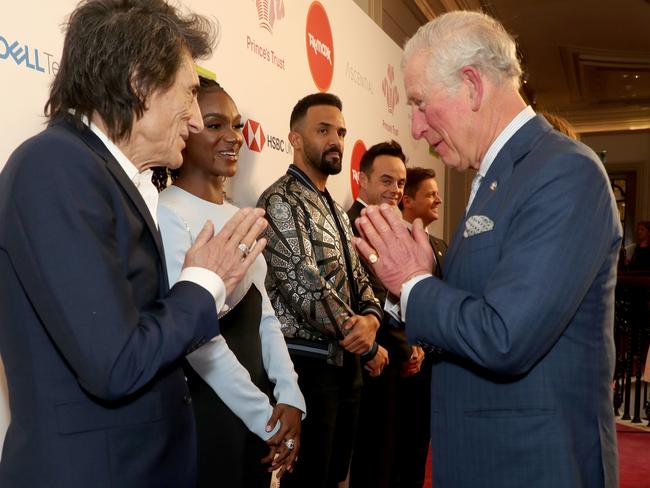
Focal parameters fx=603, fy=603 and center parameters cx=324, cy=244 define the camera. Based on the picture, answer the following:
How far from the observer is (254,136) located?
2.57 m

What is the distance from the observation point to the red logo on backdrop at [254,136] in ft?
8.24

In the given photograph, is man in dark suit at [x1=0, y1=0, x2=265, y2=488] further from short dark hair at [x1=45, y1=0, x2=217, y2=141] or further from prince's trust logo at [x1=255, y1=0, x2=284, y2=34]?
prince's trust logo at [x1=255, y1=0, x2=284, y2=34]

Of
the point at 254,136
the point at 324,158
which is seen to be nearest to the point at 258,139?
the point at 254,136

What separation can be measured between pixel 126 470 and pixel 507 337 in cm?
67

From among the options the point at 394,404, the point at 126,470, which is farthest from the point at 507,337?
the point at 394,404

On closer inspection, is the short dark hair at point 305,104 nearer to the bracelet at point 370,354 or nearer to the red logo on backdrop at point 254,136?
the red logo on backdrop at point 254,136

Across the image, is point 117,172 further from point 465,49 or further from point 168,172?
point 168,172

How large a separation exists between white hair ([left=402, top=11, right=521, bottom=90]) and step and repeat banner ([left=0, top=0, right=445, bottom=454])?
33.8 inches

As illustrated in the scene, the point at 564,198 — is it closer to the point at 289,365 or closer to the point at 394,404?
the point at 289,365

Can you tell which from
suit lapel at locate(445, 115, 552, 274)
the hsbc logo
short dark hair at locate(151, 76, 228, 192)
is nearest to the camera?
suit lapel at locate(445, 115, 552, 274)

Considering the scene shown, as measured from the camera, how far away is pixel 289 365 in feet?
6.07

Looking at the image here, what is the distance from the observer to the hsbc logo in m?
2.52

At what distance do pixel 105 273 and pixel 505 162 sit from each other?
0.81m

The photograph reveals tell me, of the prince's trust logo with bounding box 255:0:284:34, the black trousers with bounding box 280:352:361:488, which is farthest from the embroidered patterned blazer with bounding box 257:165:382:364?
the prince's trust logo with bounding box 255:0:284:34
